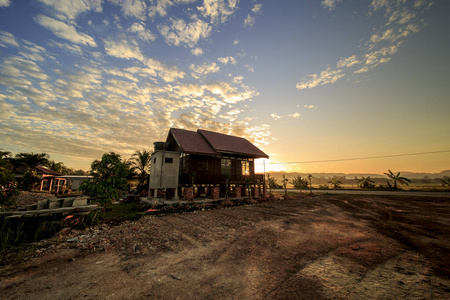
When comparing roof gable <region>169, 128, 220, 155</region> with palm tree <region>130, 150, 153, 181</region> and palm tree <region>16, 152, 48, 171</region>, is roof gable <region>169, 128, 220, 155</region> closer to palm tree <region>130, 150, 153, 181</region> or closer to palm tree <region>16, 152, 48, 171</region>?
palm tree <region>130, 150, 153, 181</region>

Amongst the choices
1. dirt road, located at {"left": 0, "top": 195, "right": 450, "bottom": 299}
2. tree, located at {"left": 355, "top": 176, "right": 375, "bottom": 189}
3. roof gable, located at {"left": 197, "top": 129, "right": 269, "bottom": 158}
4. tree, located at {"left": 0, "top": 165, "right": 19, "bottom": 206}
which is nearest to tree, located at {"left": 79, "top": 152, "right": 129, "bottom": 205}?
tree, located at {"left": 0, "top": 165, "right": 19, "bottom": 206}

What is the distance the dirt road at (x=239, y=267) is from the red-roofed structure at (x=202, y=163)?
9307 millimetres

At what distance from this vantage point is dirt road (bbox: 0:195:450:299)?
10.6 ft

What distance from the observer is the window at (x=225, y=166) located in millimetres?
19562

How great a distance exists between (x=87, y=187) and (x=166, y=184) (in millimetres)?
6792

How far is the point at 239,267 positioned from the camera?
4.18 meters

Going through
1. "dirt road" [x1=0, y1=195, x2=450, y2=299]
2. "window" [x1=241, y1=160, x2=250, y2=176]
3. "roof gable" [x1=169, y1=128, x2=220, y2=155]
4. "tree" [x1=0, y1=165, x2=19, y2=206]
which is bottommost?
"dirt road" [x1=0, y1=195, x2=450, y2=299]

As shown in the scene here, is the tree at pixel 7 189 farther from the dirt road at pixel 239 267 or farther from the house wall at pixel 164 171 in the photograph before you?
the house wall at pixel 164 171

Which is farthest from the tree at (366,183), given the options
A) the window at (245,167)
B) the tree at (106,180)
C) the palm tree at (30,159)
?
the palm tree at (30,159)

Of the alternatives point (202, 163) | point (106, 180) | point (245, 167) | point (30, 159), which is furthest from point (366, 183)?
point (30, 159)

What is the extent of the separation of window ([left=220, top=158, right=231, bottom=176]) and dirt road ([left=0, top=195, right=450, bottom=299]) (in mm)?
12553

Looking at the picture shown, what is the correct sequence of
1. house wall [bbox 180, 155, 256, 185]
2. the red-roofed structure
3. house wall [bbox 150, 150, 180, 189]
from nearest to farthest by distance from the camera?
house wall [bbox 150, 150, 180, 189] → the red-roofed structure → house wall [bbox 180, 155, 256, 185]

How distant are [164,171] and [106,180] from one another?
19.9ft

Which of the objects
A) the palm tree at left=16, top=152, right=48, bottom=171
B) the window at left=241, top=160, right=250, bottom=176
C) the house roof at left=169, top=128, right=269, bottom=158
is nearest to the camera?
the house roof at left=169, top=128, right=269, bottom=158
